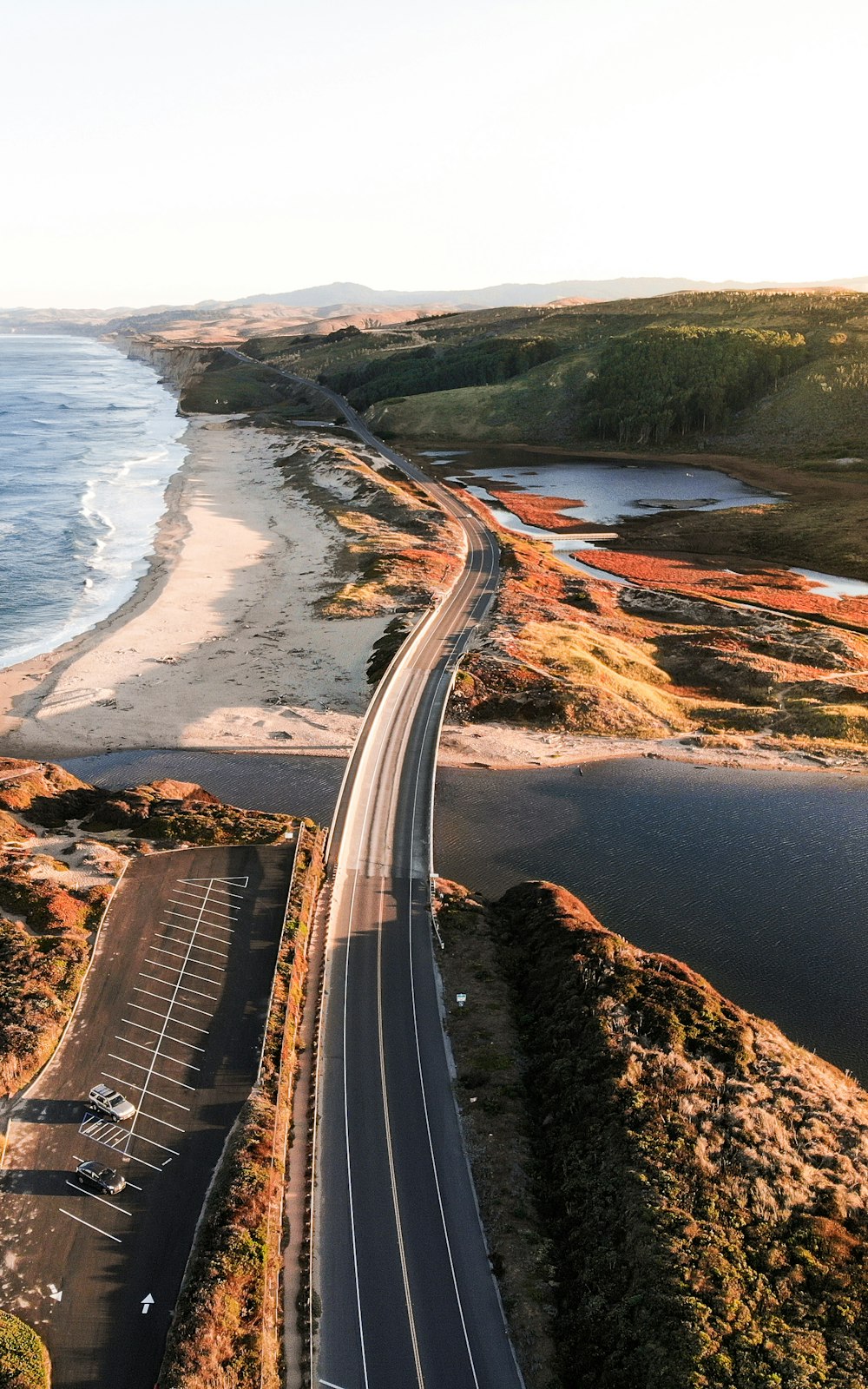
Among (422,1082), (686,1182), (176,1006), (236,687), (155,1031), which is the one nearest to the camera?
(686,1182)

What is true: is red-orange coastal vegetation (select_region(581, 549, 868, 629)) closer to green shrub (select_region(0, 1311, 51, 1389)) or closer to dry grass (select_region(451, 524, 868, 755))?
dry grass (select_region(451, 524, 868, 755))

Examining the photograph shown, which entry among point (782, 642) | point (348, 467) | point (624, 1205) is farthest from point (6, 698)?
point (348, 467)

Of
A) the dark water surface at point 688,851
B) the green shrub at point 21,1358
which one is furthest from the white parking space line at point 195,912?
the green shrub at point 21,1358

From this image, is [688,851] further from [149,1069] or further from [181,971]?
[149,1069]

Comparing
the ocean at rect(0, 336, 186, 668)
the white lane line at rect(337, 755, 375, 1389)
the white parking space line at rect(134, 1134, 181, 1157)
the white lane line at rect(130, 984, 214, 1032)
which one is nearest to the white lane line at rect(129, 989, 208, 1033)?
the white lane line at rect(130, 984, 214, 1032)

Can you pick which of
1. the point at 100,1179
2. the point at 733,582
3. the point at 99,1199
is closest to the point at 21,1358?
the point at 99,1199

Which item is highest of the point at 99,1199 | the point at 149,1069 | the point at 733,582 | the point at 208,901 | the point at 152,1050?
the point at 733,582
